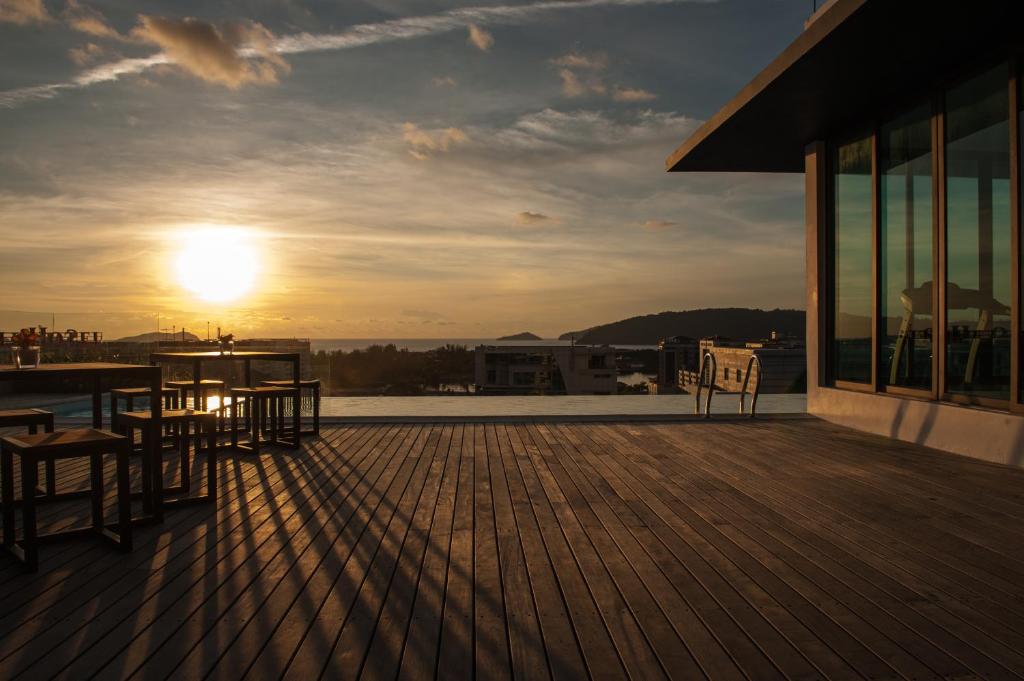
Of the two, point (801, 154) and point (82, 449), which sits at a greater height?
point (801, 154)

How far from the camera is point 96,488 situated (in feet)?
8.48

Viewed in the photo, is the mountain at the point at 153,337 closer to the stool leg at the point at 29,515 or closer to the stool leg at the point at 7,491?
the stool leg at the point at 7,491

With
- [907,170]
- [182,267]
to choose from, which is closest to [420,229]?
[182,267]

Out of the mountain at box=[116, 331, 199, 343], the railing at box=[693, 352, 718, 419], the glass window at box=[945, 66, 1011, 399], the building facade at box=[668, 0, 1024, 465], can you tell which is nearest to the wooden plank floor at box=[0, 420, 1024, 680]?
the glass window at box=[945, 66, 1011, 399]

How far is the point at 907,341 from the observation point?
518 centimetres

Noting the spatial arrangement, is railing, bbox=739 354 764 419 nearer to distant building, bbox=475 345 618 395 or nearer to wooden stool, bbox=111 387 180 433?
distant building, bbox=475 345 618 395

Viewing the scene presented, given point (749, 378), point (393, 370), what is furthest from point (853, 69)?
point (393, 370)

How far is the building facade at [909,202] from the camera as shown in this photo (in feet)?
13.5

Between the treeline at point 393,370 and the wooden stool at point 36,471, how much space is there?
485 cm

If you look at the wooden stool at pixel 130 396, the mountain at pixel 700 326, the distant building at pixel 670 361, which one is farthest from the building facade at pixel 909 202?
the distant building at pixel 670 361

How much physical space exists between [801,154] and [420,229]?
8953 millimetres

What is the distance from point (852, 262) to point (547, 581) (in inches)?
199

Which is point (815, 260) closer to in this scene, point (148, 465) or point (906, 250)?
point (906, 250)

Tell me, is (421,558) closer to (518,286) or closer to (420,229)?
(420,229)
